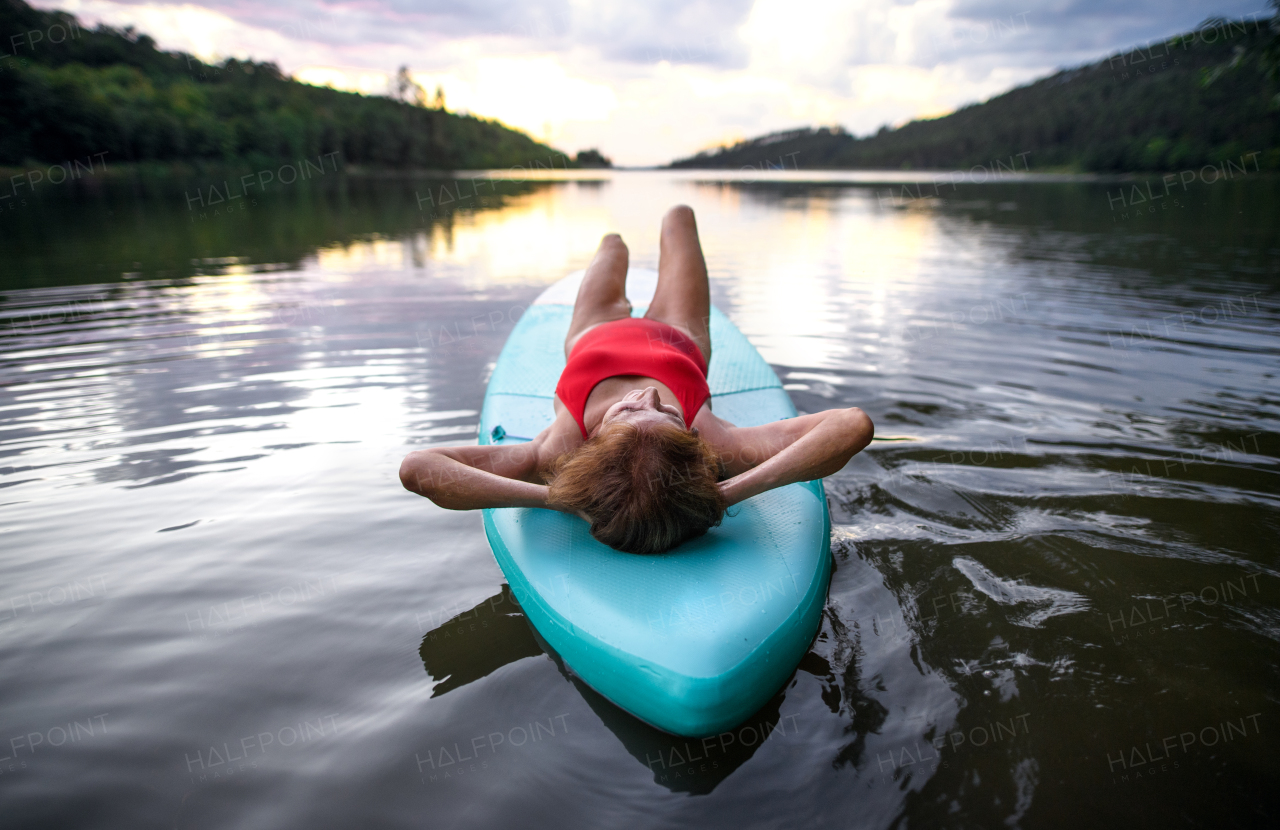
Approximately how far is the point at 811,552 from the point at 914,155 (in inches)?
3528

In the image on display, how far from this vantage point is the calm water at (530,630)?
1946mm

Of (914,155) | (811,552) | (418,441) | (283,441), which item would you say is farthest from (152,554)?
(914,155)

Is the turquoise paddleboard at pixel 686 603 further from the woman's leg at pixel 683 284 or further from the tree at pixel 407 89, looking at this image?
the tree at pixel 407 89

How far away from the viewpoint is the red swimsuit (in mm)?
2990

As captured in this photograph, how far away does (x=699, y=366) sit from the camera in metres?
3.44

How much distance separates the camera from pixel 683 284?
13.3 ft

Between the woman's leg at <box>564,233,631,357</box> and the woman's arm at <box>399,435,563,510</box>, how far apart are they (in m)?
1.31

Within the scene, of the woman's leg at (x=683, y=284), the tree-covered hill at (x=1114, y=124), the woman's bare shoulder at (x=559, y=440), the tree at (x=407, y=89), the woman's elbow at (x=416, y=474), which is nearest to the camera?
the woman's elbow at (x=416, y=474)

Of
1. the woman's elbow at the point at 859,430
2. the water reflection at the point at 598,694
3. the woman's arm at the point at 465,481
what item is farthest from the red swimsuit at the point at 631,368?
the water reflection at the point at 598,694

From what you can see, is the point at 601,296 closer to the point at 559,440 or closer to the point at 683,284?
the point at 683,284

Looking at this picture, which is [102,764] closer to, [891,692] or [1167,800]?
[891,692]

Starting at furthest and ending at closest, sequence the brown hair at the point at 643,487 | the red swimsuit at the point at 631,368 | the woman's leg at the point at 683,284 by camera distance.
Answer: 1. the woman's leg at the point at 683,284
2. the red swimsuit at the point at 631,368
3. the brown hair at the point at 643,487

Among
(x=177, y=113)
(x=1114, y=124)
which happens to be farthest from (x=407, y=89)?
(x=1114, y=124)

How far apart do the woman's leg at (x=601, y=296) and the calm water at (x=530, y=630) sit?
1171 mm
